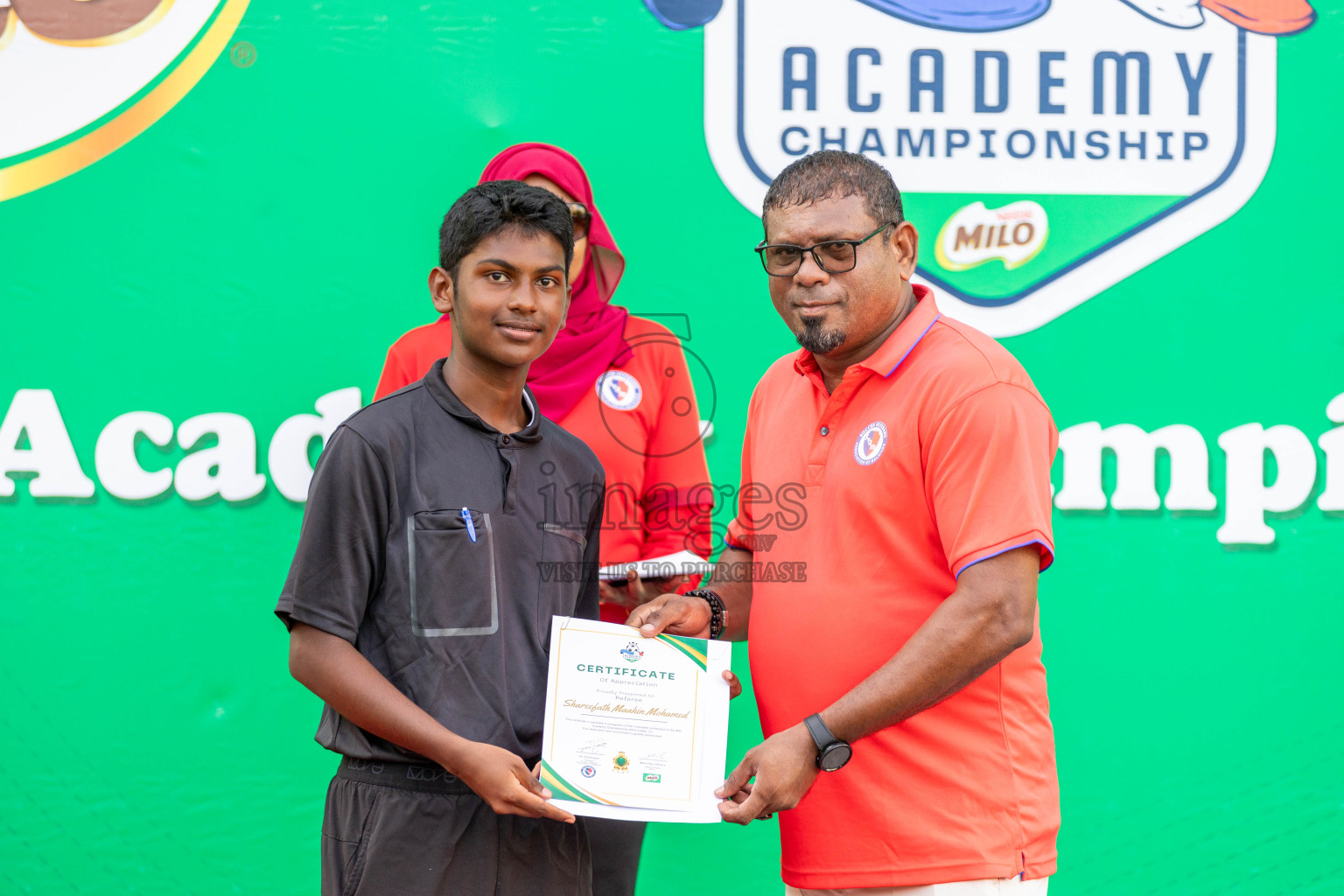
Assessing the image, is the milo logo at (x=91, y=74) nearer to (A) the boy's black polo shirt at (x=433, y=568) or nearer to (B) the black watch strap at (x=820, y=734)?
(A) the boy's black polo shirt at (x=433, y=568)

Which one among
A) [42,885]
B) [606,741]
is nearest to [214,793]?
[42,885]

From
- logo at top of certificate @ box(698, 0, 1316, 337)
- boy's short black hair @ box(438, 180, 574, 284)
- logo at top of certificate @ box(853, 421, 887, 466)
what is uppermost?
logo at top of certificate @ box(698, 0, 1316, 337)

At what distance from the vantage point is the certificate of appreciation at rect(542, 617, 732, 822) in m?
1.77

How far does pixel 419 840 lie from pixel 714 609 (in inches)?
30.1

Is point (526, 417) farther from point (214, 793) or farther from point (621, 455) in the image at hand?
point (214, 793)

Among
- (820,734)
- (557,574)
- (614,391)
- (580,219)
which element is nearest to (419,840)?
(557,574)

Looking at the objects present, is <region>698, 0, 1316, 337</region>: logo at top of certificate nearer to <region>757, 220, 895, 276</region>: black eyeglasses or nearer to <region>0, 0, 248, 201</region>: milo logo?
<region>757, 220, 895, 276</region>: black eyeglasses

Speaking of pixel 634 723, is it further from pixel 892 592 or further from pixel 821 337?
pixel 821 337

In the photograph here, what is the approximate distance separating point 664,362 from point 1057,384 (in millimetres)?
1364

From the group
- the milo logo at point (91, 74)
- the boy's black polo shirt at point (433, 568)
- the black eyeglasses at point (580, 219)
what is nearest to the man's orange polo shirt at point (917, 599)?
the boy's black polo shirt at point (433, 568)

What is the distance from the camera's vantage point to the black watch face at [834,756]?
1719 millimetres

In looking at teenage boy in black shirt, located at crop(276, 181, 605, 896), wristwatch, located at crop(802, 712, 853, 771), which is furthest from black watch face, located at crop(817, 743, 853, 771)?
teenage boy in black shirt, located at crop(276, 181, 605, 896)

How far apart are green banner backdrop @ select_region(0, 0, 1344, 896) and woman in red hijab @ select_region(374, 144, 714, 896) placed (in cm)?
47

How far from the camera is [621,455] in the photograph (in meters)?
2.56
